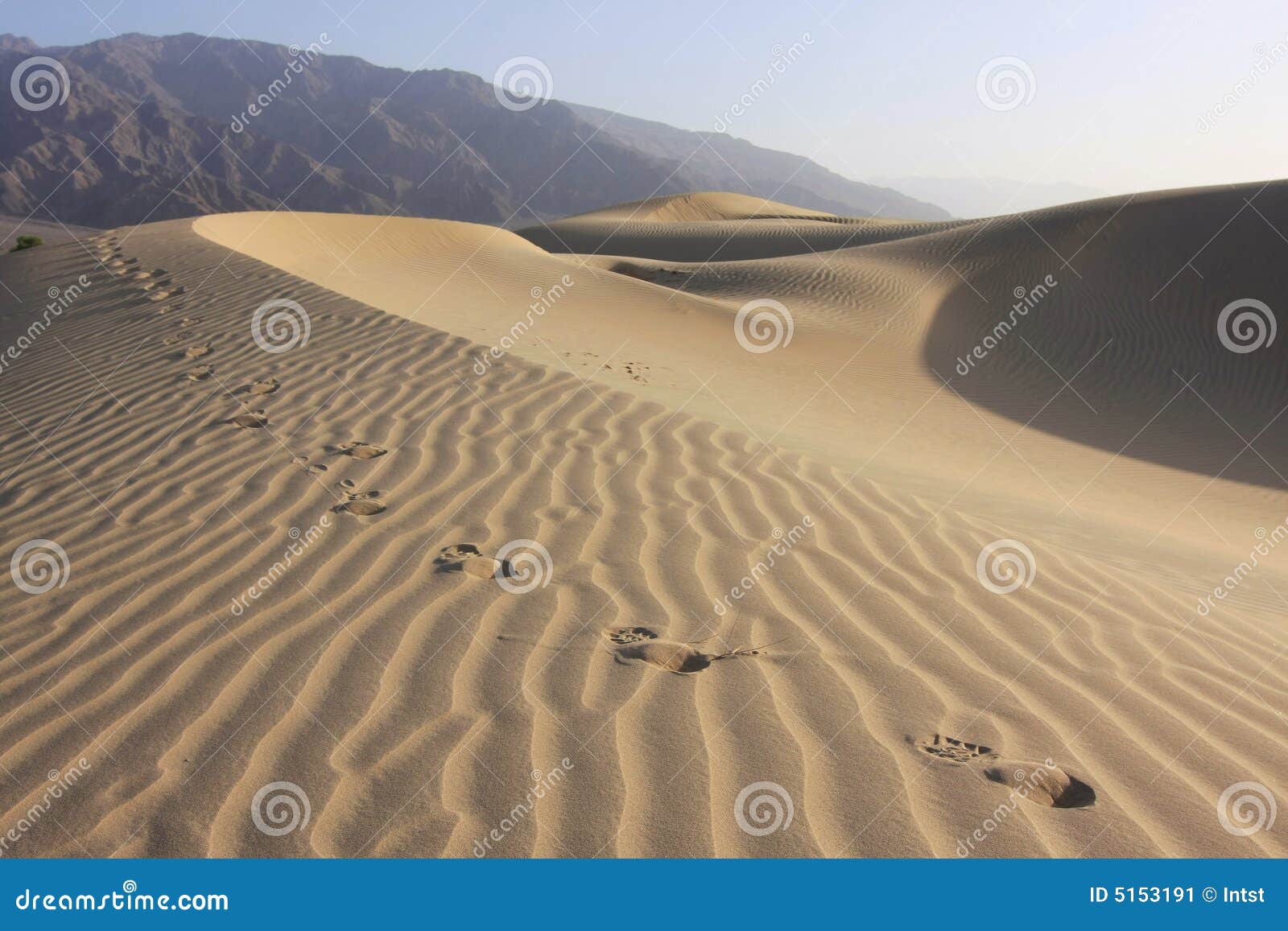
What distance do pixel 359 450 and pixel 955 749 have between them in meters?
3.50

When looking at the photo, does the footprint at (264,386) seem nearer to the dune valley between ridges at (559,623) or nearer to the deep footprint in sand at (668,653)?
A: the dune valley between ridges at (559,623)

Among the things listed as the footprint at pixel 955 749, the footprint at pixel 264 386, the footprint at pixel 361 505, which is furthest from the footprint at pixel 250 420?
the footprint at pixel 955 749

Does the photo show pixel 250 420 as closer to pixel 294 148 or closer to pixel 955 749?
pixel 955 749

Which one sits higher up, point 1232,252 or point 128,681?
point 1232,252

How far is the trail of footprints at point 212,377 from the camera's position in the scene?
4156 mm

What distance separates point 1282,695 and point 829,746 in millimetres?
1732

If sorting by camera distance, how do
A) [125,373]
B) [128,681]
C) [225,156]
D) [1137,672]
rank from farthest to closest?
[225,156] → [125,373] → [1137,672] → [128,681]

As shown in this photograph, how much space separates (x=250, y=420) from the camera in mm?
5297

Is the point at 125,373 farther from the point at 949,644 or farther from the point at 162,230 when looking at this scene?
the point at 162,230

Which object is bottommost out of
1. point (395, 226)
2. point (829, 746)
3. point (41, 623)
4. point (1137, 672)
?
point (41, 623)

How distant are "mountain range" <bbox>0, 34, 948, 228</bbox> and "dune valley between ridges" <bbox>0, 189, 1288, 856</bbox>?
10.2 m

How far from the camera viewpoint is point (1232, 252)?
16.0m

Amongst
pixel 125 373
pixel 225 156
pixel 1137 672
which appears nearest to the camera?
pixel 1137 672

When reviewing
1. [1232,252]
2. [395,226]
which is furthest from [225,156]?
[1232,252]
